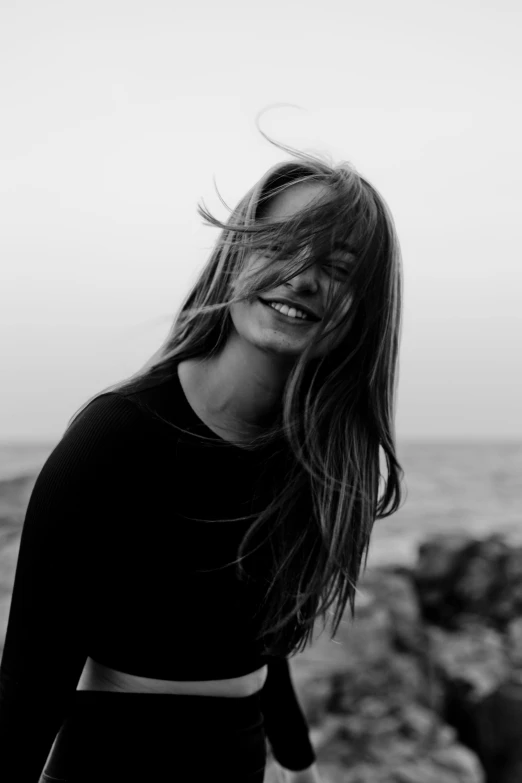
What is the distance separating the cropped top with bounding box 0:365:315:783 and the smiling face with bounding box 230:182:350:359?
0.67 feet

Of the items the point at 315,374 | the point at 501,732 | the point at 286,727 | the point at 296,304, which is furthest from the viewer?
the point at 501,732

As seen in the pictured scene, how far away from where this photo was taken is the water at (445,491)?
547 inches

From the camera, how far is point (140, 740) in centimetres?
159

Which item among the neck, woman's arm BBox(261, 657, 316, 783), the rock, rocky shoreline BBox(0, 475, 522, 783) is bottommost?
rocky shoreline BBox(0, 475, 522, 783)

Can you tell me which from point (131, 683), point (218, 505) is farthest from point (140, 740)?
point (218, 505)

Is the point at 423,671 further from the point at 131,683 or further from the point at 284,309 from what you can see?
the point at 284,309

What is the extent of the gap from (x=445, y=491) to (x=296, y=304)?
77.5 feet

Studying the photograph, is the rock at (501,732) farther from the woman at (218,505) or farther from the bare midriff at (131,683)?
the bare midriff at (131,683)

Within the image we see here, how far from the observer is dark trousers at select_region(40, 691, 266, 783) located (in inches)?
61.6

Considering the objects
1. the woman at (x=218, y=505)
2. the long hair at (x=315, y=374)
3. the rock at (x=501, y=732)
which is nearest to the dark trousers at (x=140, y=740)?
the woman at (x=218, y=505)

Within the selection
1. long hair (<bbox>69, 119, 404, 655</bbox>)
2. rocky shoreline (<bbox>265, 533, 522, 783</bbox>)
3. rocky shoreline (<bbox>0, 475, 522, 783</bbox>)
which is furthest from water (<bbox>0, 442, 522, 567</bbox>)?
long hair (<bbox>69, 119, 404, 655</bbox>)

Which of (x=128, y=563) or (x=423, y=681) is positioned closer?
(x=128, y=563)

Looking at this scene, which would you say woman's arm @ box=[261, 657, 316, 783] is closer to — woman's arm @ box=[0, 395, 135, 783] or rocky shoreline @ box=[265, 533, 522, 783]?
woman's arm @ box=[0, 395, 135, 783]

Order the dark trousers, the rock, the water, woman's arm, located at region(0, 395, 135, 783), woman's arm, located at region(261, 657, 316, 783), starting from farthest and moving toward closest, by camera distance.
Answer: the water
the rock
woman's arm, located at region(261, 657, 316, 783)
the dark trousers
woman's arm, located at region(0, 395, 135, 783)
